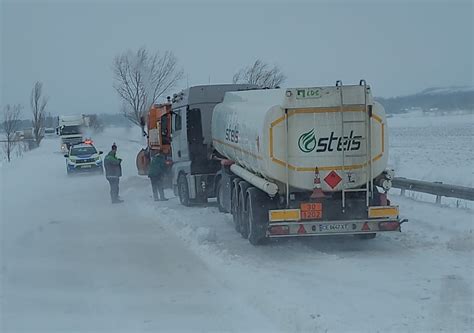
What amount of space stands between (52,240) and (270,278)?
5897 millimetres

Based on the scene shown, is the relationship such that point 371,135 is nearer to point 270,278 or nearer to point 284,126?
point 284,126

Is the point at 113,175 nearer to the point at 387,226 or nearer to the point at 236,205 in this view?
the point at 236,205

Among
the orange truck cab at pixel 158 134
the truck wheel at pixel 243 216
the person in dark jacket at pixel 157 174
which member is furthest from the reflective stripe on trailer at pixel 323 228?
the orange truck cab at pixel 158 134

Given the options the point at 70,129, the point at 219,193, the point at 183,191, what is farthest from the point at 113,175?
Result: the point at 70,129

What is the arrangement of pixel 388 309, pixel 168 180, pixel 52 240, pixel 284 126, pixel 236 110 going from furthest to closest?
pixel 168 180 → pixel 236 110 → pixel 52 240 → pixel 284 126 → pixel 388 309

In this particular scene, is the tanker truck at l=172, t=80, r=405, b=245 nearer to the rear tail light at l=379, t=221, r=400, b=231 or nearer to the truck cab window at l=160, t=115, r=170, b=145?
the rear tail light at l=379, t=221, r=400, b=231

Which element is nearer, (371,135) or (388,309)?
(388,309)

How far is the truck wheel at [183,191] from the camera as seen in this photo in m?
19.1

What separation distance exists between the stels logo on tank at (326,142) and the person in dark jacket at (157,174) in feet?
32.5

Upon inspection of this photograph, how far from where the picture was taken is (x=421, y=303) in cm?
788

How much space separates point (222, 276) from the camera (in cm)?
983

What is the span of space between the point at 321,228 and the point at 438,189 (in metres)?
5.69

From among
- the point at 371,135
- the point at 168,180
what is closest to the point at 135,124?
the point at 168,180

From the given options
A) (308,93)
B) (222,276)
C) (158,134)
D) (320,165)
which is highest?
(308,93)
